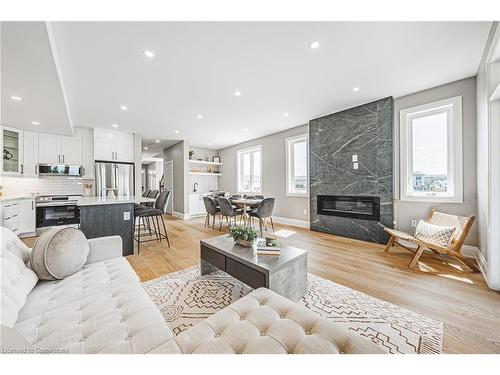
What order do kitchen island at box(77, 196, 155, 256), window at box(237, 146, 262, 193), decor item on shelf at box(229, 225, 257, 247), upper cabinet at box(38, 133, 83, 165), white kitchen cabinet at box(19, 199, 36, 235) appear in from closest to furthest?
1. decor item on shelf at box(229, 225, 257, 247)
2. kitchen island at box(77, 196, 155, 256)
3. white kitchen cabinet at box(19, 199, 36, 235)
4. upper cabinet at box(38, 133, 83, 165)
5. window at box(237, 146, 262, 193)

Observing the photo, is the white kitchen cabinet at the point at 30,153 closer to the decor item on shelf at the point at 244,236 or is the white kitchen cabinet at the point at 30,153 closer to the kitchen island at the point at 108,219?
the kitchen island at the point at 108,219

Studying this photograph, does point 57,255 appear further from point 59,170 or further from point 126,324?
point 59,170

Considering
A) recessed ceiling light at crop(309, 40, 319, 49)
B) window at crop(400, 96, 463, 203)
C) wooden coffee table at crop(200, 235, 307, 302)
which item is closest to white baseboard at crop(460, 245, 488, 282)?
window at crop(400, 96, 463, 203)

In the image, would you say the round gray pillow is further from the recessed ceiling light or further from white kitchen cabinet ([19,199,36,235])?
white kitchen cabinet ([19,199,36,235])

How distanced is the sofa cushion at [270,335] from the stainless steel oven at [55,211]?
5.22 m

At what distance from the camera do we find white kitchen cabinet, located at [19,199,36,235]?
163 inches

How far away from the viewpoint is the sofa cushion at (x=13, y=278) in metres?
0.96

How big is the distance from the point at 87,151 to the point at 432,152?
24.5 feet

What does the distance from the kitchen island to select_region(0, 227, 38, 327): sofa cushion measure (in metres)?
1.48

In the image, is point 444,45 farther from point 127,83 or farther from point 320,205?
point 127,83

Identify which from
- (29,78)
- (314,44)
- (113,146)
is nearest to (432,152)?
(314,44)

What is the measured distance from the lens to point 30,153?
457 centimetres
